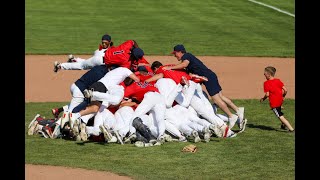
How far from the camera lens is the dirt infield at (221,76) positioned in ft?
76.8

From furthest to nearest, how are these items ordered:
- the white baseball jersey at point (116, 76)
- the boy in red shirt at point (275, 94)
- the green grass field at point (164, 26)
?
the green grass field at point (164, 26), the boy in red shirt at point (275, 94), the white baseball jersey at point (116, 76)

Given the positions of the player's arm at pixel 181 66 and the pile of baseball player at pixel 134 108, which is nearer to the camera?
the pile of baseball player at pixel 134 108

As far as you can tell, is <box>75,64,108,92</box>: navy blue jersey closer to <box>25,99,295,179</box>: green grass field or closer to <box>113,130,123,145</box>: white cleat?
<box>25,99,295,179</box>: green grass field

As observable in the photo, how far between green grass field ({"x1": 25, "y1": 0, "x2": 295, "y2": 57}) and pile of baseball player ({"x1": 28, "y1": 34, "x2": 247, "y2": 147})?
14318 millimetres

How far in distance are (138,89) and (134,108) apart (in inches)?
16.3

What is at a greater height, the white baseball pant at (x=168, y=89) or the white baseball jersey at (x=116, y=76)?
the white baseball jersey at (x=116, y=76)

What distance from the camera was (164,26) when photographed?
131ft

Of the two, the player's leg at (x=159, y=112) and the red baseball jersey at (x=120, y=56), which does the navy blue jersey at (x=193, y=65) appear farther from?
the player's leg at (x=159, y=112)

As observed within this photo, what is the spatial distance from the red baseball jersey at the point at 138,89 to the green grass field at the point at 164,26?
48.7 ft

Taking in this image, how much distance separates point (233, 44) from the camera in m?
34.5

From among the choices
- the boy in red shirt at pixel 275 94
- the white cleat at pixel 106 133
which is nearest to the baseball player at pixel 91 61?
the white cleat at pixel 106 133

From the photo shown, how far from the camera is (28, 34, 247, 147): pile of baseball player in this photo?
52.4ft
